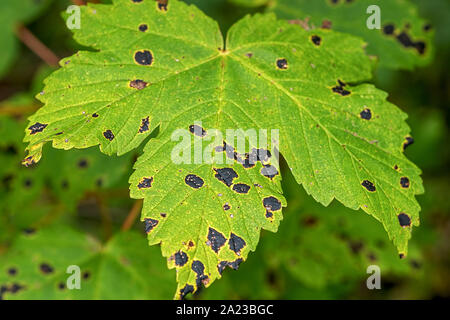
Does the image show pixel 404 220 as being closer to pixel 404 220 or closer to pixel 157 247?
pixel 404 220

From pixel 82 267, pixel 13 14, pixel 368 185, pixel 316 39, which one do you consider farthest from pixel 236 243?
pixel 13 14

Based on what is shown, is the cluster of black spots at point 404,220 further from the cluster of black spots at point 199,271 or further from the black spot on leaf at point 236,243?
the cluster of black spots at point 199,271

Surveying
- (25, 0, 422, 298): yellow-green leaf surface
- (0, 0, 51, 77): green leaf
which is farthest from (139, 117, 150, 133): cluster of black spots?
(0, 0, 51, 77): green leaf

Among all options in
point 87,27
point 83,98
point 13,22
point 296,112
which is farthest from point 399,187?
point 13,22

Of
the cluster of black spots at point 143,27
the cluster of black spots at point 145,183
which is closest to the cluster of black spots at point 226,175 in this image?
the cluster of black spots at point 145,183
